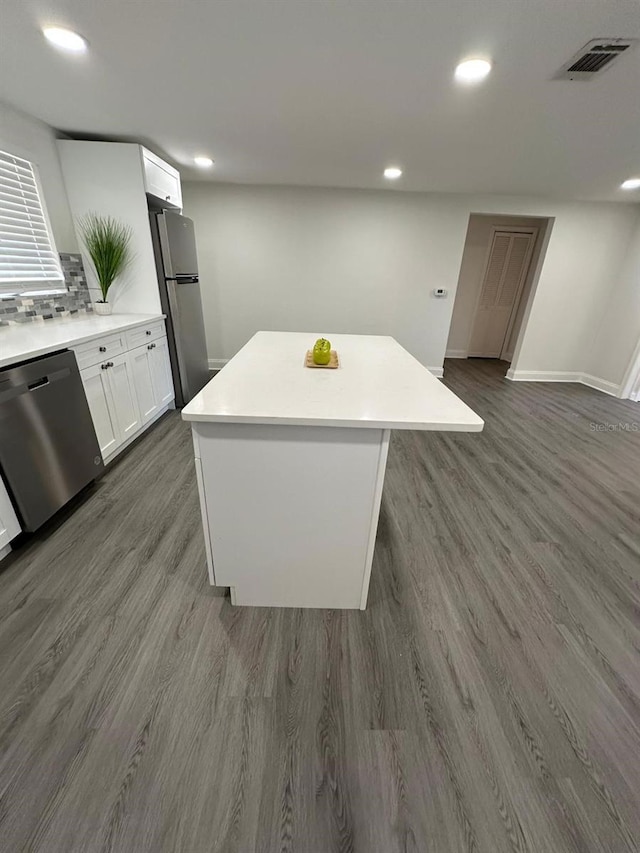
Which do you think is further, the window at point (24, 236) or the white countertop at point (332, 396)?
the window at point (24, 236)

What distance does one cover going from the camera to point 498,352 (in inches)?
251

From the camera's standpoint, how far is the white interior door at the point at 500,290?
570cm

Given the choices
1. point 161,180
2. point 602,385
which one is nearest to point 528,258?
point 602,385

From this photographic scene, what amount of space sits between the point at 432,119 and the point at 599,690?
3.17m

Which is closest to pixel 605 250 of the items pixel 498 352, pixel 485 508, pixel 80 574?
pixel 498 352

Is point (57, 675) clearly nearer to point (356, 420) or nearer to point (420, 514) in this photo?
point (356, 420)

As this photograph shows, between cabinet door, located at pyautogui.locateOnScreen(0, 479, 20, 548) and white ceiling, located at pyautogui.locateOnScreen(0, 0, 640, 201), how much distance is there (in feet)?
6.71

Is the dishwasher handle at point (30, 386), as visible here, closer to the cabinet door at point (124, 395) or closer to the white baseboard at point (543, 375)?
the cabinet door at point (124, 395)

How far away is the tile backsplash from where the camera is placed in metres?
2.28

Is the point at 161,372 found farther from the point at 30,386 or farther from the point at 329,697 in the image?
the point at 329,697

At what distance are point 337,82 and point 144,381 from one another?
2422mm

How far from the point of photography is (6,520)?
5.33 ft

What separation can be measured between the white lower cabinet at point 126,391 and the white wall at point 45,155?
1.06m

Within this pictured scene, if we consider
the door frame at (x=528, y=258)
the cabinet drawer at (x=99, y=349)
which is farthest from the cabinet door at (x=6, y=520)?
the door frame at (x=528, y=258)
